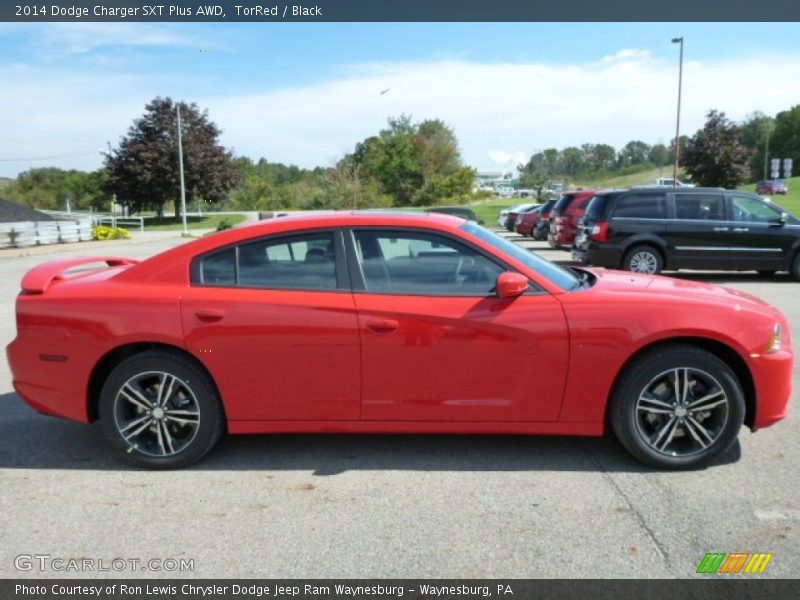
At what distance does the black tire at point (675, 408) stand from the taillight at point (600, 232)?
31.2 ft

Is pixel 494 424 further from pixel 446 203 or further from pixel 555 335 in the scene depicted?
pixel 446 203

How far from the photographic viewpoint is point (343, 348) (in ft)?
13.2

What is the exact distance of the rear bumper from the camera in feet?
13.2

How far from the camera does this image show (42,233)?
2811 centimetres

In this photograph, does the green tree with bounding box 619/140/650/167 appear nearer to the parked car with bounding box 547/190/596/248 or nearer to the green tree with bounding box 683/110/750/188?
the green tree with bounding box 683/110/750/188

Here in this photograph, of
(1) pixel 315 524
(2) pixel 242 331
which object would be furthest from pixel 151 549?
(2) pixel 242 331

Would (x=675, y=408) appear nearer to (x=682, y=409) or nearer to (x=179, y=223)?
(x=682, y=409)

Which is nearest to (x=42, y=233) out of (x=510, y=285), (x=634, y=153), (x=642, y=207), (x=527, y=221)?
(x=527, y=221)

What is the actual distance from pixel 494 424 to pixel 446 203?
62.4 meters

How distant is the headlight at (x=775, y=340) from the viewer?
13.3 feet

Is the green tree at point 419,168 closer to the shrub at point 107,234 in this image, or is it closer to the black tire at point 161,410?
the shrub at point 107,234

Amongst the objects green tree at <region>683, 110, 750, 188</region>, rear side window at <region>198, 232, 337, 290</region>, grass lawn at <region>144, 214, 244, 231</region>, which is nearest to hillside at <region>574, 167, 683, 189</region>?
green tree at <region>683, 110, 750, 188</region>

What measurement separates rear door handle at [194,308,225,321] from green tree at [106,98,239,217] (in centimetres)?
4987

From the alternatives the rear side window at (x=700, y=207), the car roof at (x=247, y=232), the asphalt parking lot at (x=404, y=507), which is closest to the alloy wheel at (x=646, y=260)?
the rear side window at (x=700, y=207)
